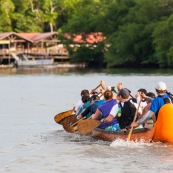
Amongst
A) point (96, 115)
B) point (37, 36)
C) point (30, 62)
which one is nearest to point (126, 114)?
point (96, 115)

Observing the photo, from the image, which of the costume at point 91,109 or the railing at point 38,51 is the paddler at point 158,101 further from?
the railing at point 38,51

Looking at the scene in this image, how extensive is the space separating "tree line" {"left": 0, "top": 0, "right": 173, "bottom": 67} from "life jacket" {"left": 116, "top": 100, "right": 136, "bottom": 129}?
51300 millimetres

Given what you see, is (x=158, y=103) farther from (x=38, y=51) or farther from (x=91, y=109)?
(x=38, y=51)

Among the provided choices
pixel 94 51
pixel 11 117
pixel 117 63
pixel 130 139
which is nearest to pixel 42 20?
pixel 94 51

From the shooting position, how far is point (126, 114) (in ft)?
60.1

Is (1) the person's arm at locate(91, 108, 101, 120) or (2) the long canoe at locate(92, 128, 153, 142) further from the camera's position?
(1) the person's arm at locate(91, 108, 101, 120)

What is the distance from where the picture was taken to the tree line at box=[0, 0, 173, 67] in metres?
74.4

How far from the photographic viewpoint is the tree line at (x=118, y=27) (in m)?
74.4

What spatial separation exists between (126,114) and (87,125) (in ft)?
5.17

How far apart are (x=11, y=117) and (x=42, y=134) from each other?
21.0 feet

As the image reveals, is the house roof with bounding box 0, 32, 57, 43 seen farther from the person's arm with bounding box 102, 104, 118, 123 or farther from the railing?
the person's arm with bounding box 102, 104, 118, 123

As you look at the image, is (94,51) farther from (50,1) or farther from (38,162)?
(38,162)

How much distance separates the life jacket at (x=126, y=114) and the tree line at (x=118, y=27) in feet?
168

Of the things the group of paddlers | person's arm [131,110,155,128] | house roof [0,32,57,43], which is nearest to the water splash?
the group of paddlers
